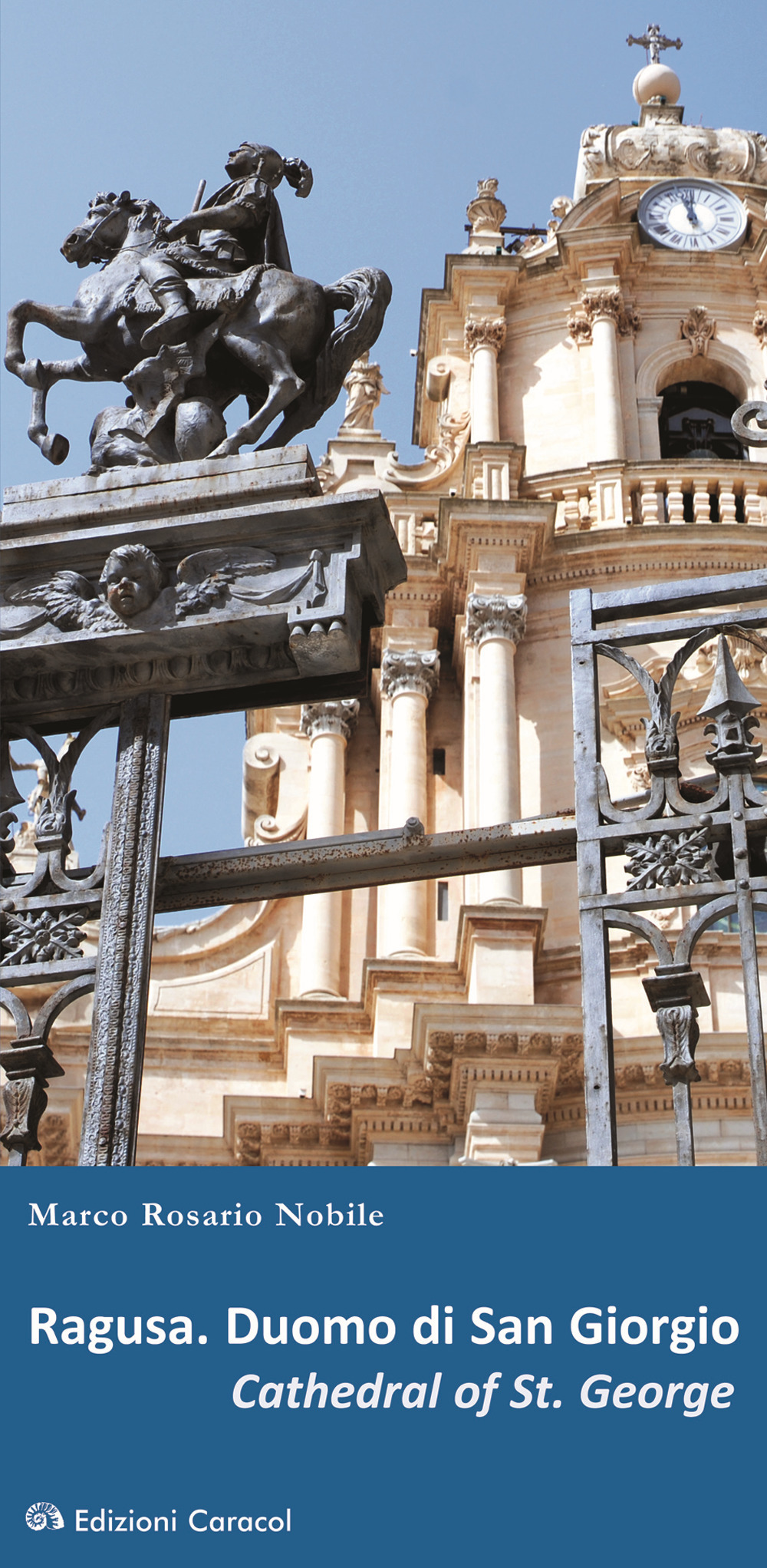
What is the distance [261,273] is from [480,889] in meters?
11.9

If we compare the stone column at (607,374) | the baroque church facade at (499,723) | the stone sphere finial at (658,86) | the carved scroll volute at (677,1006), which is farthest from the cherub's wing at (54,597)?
the stone sphere finial at (658,86)

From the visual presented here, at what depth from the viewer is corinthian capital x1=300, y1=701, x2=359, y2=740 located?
1991 cm

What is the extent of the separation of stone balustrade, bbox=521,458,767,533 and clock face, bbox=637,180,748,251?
11.8 feet

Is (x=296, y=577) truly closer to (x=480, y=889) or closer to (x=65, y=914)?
(x=65, y=914)

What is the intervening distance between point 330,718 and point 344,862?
1456 centimetres

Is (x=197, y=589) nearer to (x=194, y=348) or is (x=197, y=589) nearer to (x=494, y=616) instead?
(x=194, y=348)

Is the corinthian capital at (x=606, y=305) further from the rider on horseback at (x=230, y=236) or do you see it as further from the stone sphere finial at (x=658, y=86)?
the rider on horseback at (x=230, y=236)

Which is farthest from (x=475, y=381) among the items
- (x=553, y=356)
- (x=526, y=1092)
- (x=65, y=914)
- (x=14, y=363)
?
(x=65, y=914)

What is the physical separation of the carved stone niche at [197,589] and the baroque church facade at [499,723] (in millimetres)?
10089

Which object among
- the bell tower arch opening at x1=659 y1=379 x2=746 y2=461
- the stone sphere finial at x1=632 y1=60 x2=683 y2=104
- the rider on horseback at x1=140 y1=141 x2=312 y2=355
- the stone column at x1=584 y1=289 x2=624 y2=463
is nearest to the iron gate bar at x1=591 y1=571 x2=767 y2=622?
the rider on horseback at x1=140 y1=141 x2=312 y2=355

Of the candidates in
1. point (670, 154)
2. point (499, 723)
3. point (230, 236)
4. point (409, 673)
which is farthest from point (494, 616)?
point (230, 236)

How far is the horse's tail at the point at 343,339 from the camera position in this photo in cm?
630

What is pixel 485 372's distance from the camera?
22.0 metres

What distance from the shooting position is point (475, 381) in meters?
22.0
